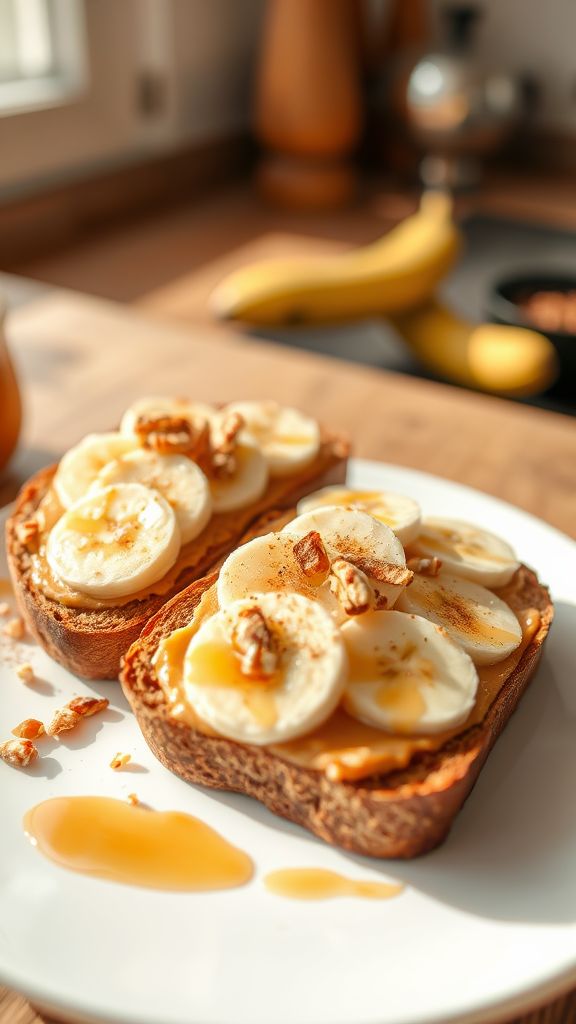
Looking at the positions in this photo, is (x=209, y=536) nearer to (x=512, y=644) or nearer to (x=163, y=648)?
(x=163, y=648)

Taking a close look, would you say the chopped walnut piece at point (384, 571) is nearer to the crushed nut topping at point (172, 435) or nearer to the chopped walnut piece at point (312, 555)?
the chopped walnut piece at point (312, 555)

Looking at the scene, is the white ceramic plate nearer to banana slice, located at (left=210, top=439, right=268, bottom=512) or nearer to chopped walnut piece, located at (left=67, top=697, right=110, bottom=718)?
chopped walnut piece, located at (left=67, top=697, right=110, bottom=718)

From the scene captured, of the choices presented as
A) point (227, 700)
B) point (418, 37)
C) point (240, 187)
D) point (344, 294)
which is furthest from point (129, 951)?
point (418, 37)

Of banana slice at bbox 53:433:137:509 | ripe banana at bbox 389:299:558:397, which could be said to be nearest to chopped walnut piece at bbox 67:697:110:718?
banana slice at bbox 53:433:137:509

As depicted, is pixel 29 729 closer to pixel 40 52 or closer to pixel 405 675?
pixel 405 675

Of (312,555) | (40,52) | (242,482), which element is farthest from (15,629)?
(40,52)

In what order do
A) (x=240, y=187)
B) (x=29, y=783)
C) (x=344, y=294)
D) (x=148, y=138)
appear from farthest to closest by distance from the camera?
(x=240, y=187) < (x=148, y=138) < (x=344, y=294) < (x=29, y=783)
